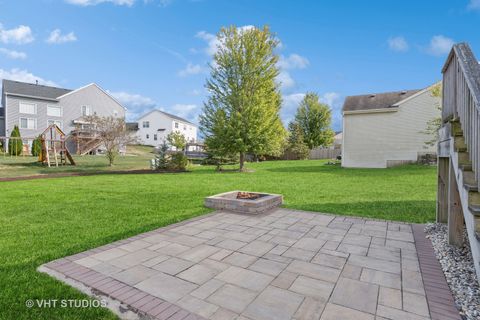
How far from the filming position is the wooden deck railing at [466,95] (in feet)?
8.42

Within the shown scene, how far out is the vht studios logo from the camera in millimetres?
2199

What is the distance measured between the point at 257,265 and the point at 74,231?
3232 mm

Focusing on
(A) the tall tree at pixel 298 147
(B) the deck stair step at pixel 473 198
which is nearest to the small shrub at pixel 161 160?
(B) the deck stair step at pixel 473 198

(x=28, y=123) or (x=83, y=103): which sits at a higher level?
(x=83, y=103)

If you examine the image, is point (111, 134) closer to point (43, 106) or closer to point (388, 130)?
point (43, 106)

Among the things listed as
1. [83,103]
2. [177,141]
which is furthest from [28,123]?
[177,141]

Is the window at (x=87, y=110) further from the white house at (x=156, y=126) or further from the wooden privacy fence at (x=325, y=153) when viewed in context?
the wooden privacy fence at (x=325, y=153)

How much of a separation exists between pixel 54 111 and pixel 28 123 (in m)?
3.00

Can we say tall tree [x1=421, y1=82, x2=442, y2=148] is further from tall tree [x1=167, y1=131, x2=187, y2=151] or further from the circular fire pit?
tall tree [x1=167, y1=131, x2=187, y2=151]

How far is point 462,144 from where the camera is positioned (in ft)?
10.6

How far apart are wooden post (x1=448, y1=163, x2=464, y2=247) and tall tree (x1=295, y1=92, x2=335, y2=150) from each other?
31762 mm

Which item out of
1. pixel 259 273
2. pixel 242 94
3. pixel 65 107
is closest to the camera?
pixel 259 273

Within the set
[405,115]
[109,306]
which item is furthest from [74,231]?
[405,115]

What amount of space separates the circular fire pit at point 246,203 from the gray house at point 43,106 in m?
26.9
